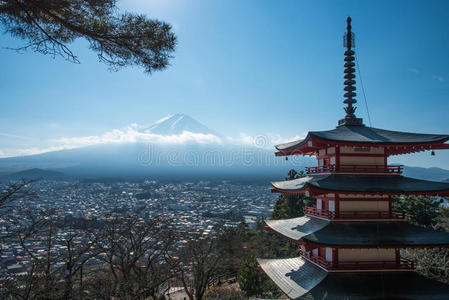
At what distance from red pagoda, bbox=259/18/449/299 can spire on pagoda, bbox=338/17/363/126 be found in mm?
358

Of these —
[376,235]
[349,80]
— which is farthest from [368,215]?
[349,80]

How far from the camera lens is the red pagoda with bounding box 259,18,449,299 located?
7973mm

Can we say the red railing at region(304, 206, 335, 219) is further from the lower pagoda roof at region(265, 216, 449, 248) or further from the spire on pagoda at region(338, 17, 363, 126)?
the spire on pagoda at region(338, 17, 363, 126)

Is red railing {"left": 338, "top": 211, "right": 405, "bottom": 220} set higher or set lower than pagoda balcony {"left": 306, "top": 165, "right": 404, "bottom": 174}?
lower

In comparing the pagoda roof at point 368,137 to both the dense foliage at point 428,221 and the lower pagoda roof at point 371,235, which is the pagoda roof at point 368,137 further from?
the dense foliage at point 428,221

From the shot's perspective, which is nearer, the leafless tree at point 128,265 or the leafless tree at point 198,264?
the leafless tree at point 128,265

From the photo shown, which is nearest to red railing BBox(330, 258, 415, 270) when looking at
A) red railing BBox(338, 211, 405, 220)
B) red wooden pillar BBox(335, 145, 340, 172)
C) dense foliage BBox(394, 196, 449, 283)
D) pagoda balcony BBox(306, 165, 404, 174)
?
red railing BBox(338, 211, 405, 220)

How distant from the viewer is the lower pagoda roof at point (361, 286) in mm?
7711

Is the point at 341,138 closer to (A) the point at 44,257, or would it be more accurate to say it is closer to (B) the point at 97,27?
(B) the point at 97,27

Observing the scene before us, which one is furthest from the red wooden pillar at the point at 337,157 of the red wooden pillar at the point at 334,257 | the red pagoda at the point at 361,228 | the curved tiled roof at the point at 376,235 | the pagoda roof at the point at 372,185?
the red wooden pillar at the point at 334,257

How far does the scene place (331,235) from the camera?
8.43 meters

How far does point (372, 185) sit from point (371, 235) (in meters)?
1.54

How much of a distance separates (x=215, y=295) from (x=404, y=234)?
42.4ft

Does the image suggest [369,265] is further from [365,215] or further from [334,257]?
[365,215]
